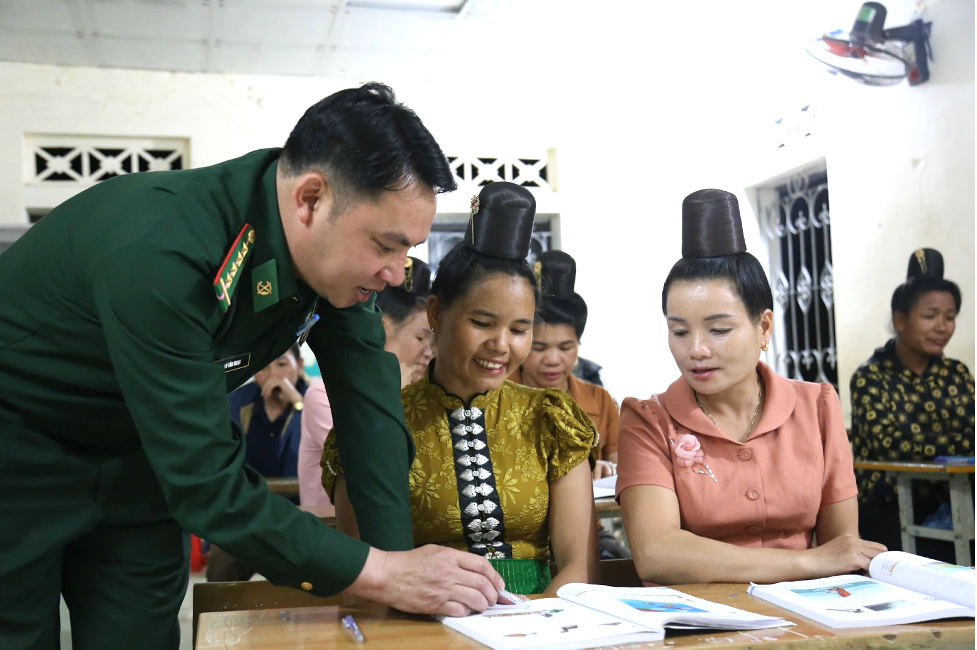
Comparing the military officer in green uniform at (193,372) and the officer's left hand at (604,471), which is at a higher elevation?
the military officer in green uniform at (193,372)

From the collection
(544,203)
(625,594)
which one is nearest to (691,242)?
(625,594)

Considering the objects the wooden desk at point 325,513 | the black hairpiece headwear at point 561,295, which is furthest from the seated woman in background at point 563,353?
the wooden desk at point 325,513

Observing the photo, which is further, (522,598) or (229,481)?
(522,598)

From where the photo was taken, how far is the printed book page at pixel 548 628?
111cm

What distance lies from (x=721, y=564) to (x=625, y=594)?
0.93 feet

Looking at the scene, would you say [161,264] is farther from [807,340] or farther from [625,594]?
[807,340]

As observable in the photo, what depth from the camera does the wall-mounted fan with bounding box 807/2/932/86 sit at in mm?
4699

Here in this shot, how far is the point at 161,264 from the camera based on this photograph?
4.06 ft

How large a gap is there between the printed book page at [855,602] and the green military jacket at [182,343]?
2.04ft

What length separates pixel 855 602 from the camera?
1.29 m

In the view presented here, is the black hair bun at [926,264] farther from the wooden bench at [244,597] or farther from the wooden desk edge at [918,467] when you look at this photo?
the wooden bench at [244,597]

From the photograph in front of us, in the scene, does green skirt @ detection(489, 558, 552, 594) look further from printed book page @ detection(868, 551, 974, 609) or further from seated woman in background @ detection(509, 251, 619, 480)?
seated woman in background @ detection(509, 251, 619, 480)

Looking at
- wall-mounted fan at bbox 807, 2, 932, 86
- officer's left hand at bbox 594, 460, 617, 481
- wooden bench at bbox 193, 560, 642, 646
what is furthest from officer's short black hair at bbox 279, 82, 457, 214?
wall-mounted fan at bbox 807, 2, 932, 86

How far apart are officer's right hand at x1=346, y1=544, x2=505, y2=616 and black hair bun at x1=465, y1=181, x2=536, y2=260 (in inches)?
31.6
